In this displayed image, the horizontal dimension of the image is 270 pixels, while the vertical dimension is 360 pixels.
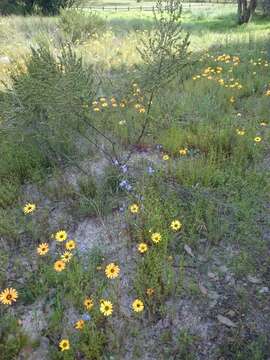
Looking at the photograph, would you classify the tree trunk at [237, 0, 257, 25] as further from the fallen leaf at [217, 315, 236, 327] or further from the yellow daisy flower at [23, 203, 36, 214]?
the fallen leaf at [217, 315, 236, 327]

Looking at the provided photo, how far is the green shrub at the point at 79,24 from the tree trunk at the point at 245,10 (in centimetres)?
941

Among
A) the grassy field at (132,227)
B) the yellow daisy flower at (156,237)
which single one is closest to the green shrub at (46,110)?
the grassy field at (132,227)

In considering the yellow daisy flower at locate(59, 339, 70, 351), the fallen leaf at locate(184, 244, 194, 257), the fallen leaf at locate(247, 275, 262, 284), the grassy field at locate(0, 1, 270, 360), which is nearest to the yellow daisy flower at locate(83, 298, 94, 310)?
the grassy field at locate(0, 1, 270, 360)

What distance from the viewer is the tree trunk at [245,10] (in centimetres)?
1894

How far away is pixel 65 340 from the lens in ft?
7.76

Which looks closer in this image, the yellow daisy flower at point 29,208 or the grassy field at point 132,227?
the grassy field at point 132,227

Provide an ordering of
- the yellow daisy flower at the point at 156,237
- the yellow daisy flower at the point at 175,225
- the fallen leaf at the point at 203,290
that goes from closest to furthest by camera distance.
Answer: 1. the fallen leaf at the point at 203,290
2. the yellow daisy flower at the point at 156,237
3. the yellow daisy flower at the point at 175,225

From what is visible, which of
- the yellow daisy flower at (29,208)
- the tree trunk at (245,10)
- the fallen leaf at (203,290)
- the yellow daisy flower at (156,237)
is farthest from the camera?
the tree trunk at (245,10)

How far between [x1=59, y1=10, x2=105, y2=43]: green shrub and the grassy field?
733cm

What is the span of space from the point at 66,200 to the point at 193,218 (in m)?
1.27

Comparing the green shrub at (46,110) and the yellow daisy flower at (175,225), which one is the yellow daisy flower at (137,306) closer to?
the yellow daisy flower at (175,225)

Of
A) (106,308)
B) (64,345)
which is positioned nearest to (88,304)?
(106,308)

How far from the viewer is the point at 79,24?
12.3 m

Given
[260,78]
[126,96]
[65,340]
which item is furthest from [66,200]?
[260,78]
